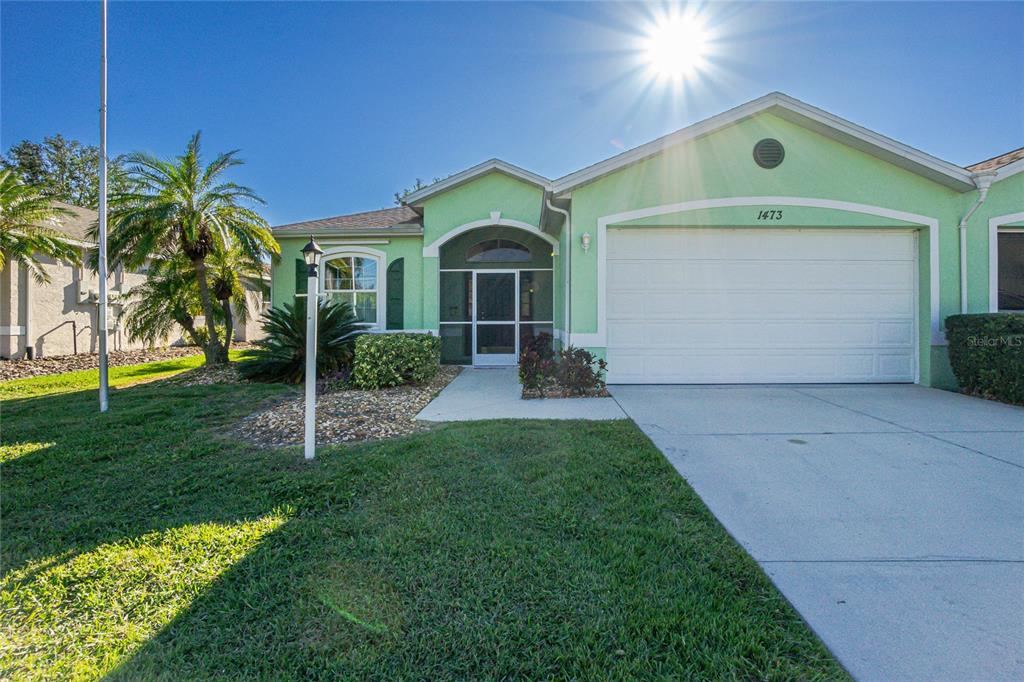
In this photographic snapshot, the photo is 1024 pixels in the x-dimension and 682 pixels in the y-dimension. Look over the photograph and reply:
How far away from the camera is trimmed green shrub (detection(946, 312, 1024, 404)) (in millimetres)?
6238

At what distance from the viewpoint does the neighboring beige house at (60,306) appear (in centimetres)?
1200

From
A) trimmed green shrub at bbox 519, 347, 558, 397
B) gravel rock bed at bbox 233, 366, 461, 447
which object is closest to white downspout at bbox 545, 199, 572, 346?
trimmed green shrub at bbox 519, 347, 558, 397

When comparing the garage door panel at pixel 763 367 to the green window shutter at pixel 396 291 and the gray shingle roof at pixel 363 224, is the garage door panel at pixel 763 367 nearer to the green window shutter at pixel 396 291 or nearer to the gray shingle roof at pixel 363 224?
the green window shutter at pixel 396 291

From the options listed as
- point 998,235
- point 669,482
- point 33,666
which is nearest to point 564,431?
point 669,482

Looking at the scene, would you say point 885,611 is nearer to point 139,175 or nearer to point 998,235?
point 998,235

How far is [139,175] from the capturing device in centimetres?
973

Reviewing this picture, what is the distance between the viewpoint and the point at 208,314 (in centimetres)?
1063

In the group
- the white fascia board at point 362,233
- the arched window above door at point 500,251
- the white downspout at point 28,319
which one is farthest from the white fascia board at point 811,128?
the white downspout at point 28,319

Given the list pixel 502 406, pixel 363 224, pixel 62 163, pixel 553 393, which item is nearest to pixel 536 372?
pixel 553 393

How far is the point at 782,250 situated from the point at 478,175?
21.7 ft

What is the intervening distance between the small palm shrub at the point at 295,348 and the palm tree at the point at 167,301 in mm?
3732

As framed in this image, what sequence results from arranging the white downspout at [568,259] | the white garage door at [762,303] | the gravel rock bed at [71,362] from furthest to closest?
1. the gravel rock bed at [71,362]
2. the white garage door at [762,303]
3. the white downspout at [568,259]

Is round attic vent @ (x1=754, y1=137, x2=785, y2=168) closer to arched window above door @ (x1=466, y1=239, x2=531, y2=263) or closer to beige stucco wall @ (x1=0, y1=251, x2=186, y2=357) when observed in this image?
arched window above door @ (x1=466, y1=239, x2=531, y2=263)

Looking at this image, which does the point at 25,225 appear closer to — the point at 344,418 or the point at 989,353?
the point at 344,418
